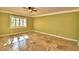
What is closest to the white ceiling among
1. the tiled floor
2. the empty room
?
the empty room

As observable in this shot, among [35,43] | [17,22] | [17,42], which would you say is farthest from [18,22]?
[35,43]

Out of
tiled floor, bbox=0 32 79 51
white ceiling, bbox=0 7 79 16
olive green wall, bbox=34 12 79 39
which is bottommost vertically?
tiled floor, bbox=0 32 79 51

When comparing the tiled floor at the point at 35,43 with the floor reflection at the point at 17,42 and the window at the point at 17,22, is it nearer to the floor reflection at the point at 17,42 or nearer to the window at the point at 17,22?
the floor reflection at the point at 17,42

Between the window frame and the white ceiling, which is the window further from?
the white ceiling

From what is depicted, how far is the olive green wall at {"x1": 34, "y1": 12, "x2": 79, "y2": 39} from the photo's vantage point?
2014mm

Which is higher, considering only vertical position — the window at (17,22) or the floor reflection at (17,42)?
Result: the window at (17,22)

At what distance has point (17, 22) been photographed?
209 cm

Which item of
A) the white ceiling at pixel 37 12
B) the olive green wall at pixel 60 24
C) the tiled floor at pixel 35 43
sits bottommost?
the tiled floor at pixel 35 43

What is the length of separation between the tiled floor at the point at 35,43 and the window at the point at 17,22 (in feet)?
0.73

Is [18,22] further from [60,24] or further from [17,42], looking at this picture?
[60,24]

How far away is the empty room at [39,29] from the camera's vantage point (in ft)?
6.56

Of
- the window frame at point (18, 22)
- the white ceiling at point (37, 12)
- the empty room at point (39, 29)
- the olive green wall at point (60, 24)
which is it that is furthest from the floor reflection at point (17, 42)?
the white ceiling at point (37, 12)
